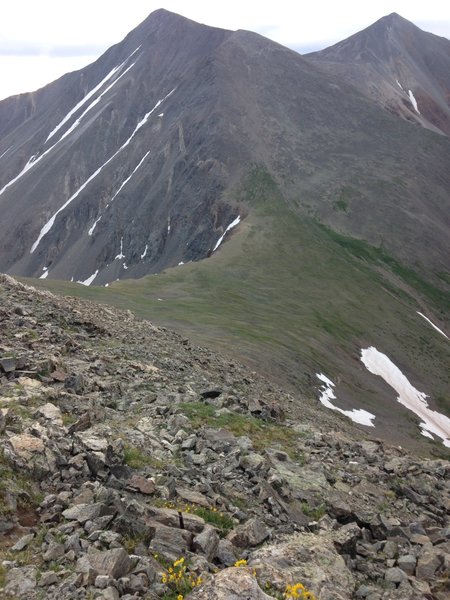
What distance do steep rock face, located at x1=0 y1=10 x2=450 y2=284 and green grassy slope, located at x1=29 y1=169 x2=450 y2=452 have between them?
38.1ft

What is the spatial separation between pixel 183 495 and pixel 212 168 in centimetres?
12510

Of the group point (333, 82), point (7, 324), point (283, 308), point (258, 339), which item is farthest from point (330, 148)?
point (7, 324)

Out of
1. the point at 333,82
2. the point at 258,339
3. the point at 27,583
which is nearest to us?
the point at 27,583

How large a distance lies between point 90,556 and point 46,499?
7.51ft

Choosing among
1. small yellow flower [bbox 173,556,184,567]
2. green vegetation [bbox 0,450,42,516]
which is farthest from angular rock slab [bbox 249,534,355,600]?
green vegetation [bbox 0,450,42,516]

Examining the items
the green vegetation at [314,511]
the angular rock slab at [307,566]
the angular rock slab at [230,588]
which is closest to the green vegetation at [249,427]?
the green vegetation at [314,511]

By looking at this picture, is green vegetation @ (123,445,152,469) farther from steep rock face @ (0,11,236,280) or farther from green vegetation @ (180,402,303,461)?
steep rock face @ (0,11,236,280)

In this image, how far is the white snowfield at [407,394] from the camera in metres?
54.4

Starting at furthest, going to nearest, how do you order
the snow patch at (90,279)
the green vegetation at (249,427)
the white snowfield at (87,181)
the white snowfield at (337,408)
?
1. the white snowfield at (87,181)
2. the snow patch at (90,279)
3. the white snowfield at (337,408)
4. the green vegetation at (249,427)

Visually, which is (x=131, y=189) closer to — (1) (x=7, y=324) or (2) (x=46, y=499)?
(1) (x=7, y=324)

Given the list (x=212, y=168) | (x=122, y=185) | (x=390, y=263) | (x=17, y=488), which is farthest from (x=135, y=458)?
(x=122, y=185)

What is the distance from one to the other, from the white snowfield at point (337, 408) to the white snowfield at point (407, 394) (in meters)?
6.37

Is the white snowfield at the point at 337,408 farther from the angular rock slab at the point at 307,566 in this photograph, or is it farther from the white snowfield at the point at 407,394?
the angular rock slab at the point at 307,566

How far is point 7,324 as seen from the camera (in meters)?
23.3
